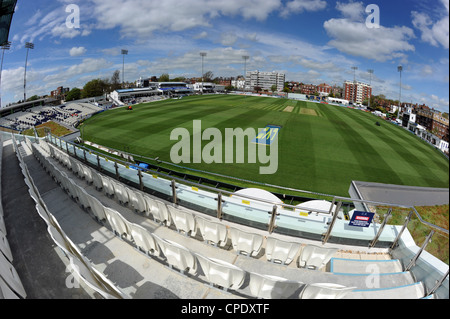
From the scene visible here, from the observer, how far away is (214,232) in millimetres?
4953

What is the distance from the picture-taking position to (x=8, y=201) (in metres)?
7.91

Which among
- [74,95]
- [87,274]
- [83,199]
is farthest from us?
[74,95]

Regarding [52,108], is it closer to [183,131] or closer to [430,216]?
[183,131]

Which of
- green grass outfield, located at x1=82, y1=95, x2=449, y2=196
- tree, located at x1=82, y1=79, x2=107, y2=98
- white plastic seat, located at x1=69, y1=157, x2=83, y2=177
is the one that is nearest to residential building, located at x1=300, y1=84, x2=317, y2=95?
tree, located at x1=82, y1=79, x2=107, y2=98

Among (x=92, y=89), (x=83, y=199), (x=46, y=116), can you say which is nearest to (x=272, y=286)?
(x=83, y=199)

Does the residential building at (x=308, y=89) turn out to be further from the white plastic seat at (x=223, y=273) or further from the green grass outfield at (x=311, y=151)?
the white plastic seat at (x=223, y=273)

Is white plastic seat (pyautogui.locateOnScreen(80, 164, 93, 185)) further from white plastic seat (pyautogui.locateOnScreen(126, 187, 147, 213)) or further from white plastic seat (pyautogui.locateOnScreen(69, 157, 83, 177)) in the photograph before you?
white plastic seat (pyautogui.locateOnScreen(126, 187, 147, 213))

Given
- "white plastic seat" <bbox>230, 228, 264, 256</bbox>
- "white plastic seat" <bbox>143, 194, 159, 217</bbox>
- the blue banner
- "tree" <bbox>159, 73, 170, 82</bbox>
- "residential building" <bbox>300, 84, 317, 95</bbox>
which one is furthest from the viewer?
"residential building" <bbox>300, 84, 317, 95</bbox>

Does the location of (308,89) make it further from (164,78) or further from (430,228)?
(430,228)

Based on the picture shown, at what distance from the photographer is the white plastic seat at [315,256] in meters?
4.34

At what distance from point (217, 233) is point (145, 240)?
1640 mm

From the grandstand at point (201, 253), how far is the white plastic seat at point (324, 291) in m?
0.02

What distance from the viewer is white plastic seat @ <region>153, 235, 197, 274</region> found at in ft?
13.3

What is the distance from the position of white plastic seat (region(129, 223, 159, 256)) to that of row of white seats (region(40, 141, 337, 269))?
3.09 feet
